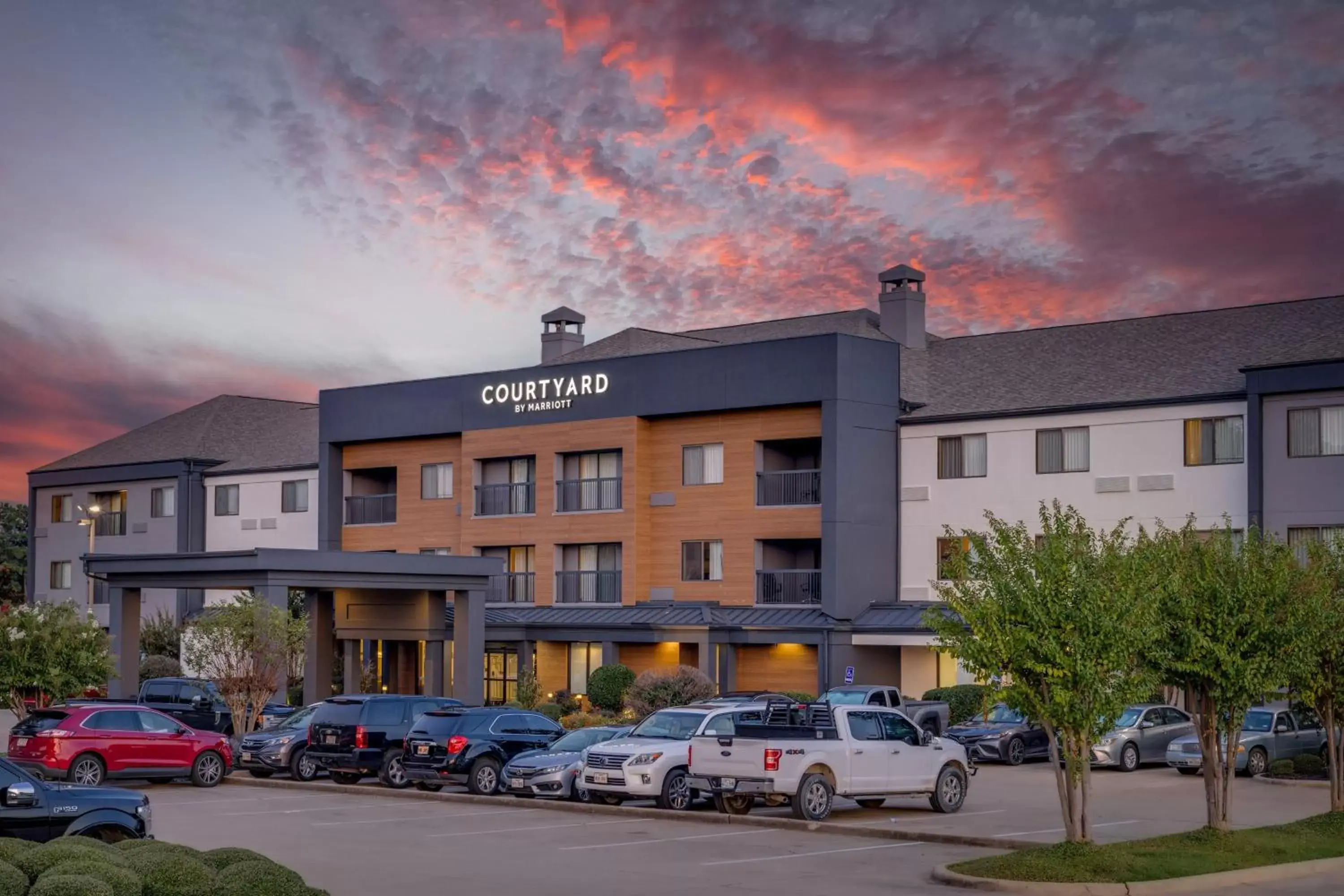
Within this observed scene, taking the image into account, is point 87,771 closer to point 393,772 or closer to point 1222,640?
point 393,772

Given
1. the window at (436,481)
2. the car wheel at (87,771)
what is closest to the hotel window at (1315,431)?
the car wheel at (87,771)

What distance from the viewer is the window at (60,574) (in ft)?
241

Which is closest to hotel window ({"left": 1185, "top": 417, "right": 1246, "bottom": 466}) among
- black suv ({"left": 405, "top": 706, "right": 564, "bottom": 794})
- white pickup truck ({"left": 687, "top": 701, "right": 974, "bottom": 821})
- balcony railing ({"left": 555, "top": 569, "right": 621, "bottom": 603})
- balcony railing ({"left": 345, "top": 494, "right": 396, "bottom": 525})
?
balcony railing ({"left": 555, "top": 569, "right": 621, "bottom": 603})

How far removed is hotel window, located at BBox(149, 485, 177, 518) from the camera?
69.6m

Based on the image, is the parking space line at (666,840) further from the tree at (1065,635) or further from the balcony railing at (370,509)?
the balcony railing at (370,509)

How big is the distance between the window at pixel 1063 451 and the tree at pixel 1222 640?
80.3 feet

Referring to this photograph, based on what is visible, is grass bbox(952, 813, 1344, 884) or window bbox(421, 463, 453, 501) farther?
window bbox(421, 463, 453, 501)

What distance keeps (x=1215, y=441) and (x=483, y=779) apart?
23.0m

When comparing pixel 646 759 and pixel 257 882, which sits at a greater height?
pixel 257 882

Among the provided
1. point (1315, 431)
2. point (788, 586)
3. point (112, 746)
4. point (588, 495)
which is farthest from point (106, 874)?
point (588, 495)

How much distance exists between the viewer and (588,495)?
55656 mm

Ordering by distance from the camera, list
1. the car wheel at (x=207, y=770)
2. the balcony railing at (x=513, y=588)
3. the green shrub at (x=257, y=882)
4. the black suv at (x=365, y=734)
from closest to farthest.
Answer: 1. the green shrub at (x=257, y=882)
2. the car wheel at (x=207, y=770)
3. the black suv at (x=365, y=734)
4. the balcony railing at (x=513, y=588)

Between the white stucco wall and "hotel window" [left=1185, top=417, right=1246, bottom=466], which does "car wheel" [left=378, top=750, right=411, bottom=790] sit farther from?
"hotel window" [left=1185, top=417, right=1246, bottom=466]

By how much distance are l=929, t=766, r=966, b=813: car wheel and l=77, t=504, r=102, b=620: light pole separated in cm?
3445
